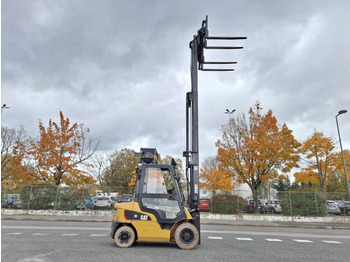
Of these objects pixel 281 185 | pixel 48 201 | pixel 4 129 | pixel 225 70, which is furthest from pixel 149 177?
pixel 281 185

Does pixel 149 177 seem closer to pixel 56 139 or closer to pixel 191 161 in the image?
pixel 191 161

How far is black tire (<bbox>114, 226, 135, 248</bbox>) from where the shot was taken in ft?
25.3

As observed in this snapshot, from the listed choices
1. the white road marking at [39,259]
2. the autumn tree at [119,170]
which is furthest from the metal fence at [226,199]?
the autumn tree at [119,170]

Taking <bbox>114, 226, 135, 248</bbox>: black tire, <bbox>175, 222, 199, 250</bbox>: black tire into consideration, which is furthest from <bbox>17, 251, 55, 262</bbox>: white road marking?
<bbox>175, 222, 199, 250</bbox>: black tire

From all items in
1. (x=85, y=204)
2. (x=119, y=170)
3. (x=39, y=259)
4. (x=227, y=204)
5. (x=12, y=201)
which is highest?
(x=119, y=170)

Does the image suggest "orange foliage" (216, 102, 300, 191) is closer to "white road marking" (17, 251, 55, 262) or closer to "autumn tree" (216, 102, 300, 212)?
"autumn tree" (216, 102, 300, 212)

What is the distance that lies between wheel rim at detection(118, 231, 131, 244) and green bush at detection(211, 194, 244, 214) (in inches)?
579

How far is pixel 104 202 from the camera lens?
24016 mm

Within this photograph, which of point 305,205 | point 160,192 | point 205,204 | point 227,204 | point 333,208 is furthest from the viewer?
point 205,204

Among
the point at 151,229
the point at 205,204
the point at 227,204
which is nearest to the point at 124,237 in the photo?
the point at 151,229

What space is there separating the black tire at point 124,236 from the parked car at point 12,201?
1834cm

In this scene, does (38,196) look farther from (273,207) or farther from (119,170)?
(119,170)

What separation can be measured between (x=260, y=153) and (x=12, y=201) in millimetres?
22540

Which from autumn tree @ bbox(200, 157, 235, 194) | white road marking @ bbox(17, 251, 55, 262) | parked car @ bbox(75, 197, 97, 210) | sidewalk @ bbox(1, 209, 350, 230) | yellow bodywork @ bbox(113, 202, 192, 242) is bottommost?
white road marking @ bbox(17, 251, 55, 262)
